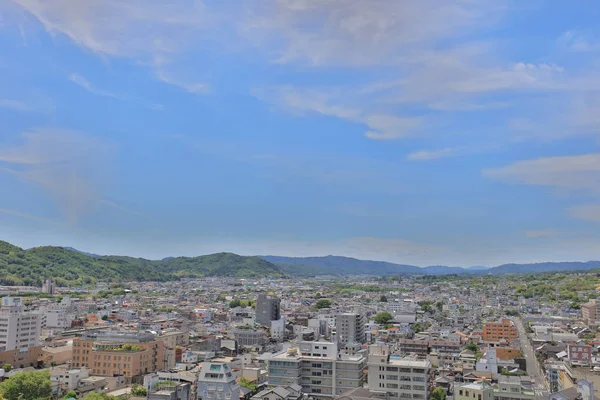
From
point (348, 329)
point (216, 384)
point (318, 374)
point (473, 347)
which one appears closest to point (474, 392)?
point (318, 374)

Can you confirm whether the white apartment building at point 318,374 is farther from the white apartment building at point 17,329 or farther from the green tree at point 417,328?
the green tree at point 417,328

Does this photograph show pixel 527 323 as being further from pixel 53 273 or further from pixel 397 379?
pixel 53 273

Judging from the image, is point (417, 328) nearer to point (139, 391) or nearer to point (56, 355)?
point (56, 355)

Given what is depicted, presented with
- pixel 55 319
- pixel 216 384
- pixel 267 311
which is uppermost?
pixel 216 384

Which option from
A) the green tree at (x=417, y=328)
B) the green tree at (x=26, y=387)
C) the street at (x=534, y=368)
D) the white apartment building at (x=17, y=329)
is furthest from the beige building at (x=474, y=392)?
the green tree at (x=417, y=328)

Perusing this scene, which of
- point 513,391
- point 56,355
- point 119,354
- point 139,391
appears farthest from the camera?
point 56,355

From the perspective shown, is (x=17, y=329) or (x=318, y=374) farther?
(x=17, y=329)
